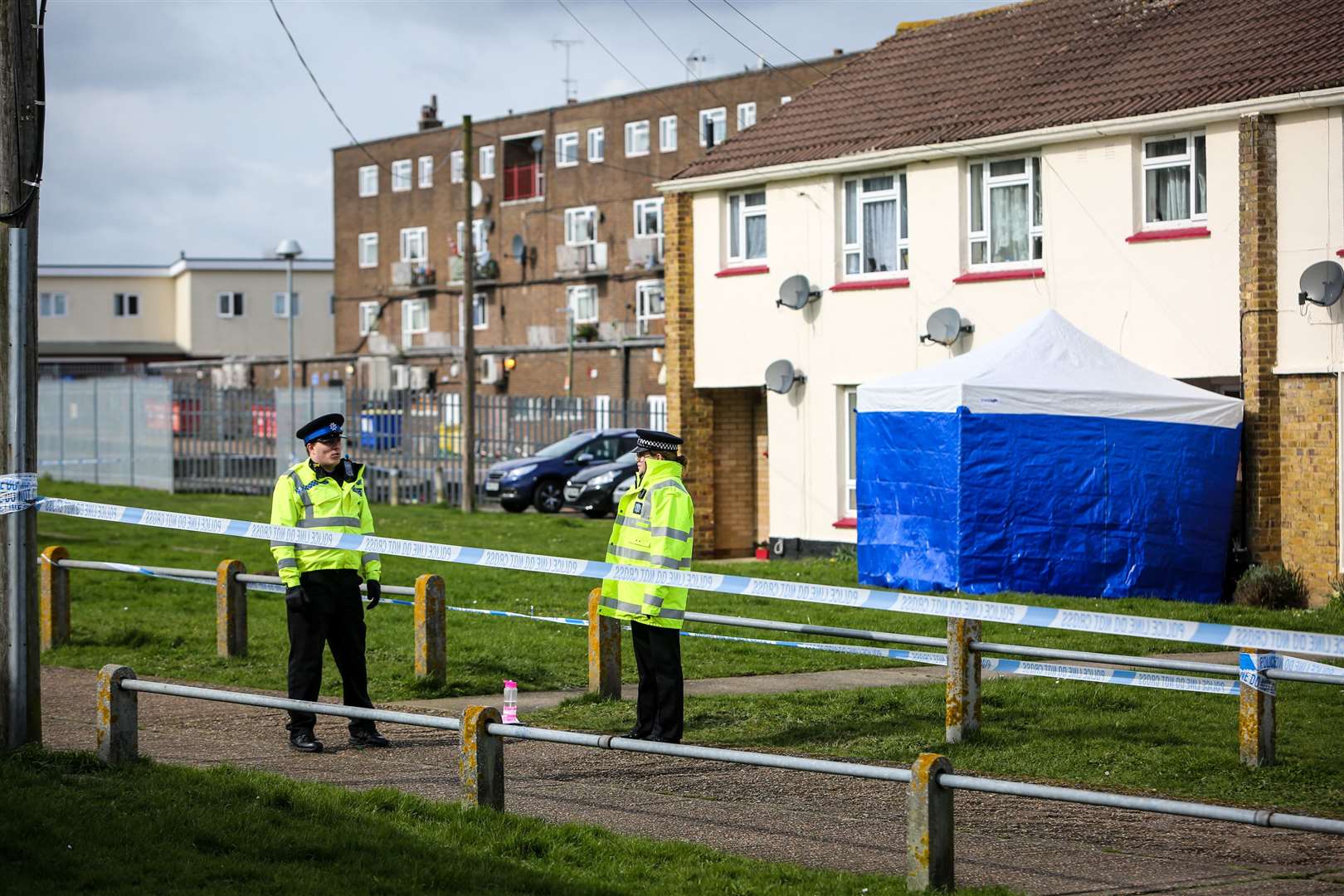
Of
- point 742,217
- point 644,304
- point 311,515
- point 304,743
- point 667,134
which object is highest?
point 667,134

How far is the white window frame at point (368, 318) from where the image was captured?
218 ft

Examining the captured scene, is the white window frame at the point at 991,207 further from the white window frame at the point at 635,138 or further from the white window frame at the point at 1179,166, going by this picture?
the white window frame at the point at 635,138

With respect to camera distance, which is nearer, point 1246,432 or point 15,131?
point 15,131

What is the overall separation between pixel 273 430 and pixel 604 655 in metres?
26.2

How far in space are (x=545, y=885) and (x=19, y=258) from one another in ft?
15.1

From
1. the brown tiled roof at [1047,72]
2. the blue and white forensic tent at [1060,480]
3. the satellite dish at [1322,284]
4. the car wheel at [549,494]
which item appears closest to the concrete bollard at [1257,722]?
the blue and white forensic tent at [1060,480]

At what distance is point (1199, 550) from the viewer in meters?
18.3

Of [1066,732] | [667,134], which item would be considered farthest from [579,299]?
[1066,732]

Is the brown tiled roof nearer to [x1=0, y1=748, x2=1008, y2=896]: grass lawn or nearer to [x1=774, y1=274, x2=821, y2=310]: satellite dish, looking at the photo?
[x1=774, y1=274, x2=821, y2=310]: satellite dish

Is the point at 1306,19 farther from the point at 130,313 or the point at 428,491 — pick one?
the point at 130,313

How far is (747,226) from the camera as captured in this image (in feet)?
80.3

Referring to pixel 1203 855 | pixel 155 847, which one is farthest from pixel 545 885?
pixel 1203 855

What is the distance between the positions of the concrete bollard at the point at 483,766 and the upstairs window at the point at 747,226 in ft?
57.0

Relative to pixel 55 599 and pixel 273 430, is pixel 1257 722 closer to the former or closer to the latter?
pixel 55 599
